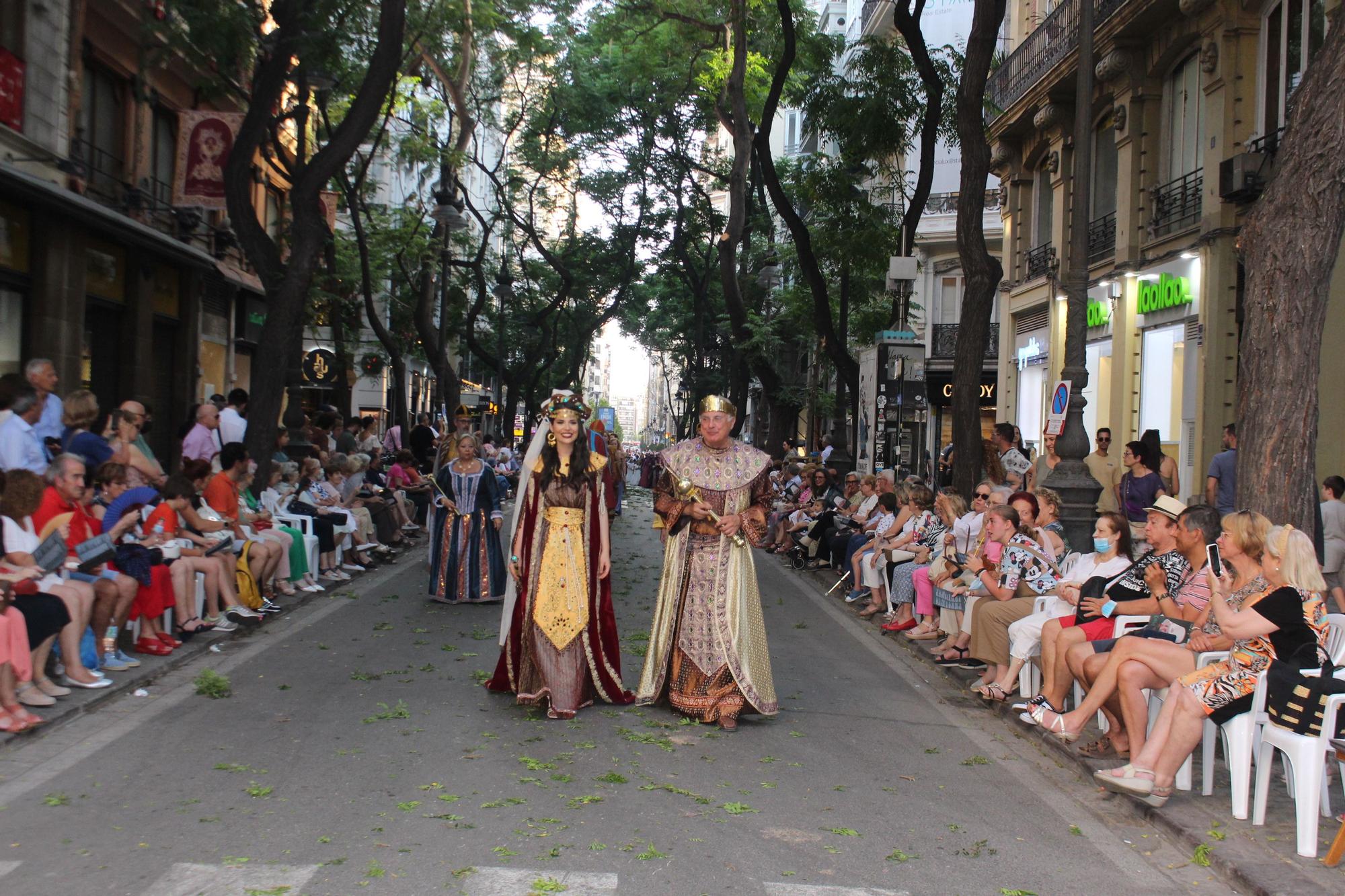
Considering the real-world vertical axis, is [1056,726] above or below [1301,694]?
below

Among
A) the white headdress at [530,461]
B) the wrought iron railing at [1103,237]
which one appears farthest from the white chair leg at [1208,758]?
the wrought iron railing at [1103,237]

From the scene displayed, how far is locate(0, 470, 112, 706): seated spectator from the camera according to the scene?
24.9 feet

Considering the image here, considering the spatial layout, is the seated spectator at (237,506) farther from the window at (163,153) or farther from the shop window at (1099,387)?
the shop window at (1099,387)

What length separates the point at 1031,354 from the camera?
27500 millimetres

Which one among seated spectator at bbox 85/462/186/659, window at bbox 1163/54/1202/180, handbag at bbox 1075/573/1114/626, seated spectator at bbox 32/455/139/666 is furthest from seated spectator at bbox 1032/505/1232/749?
window at bbox 1163/54/1202/180

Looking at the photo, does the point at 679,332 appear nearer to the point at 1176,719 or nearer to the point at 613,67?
the point at 613,67

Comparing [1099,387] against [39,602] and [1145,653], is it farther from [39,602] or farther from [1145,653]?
[39,602]

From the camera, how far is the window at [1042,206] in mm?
27234

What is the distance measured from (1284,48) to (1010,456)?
674 centimetres

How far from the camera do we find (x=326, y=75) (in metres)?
20.0

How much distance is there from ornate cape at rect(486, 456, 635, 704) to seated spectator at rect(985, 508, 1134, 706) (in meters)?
2.63

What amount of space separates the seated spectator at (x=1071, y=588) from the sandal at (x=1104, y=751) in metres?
1.08

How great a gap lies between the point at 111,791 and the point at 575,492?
3.37 metres

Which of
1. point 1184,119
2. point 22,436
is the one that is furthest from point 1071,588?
point 1184,119
